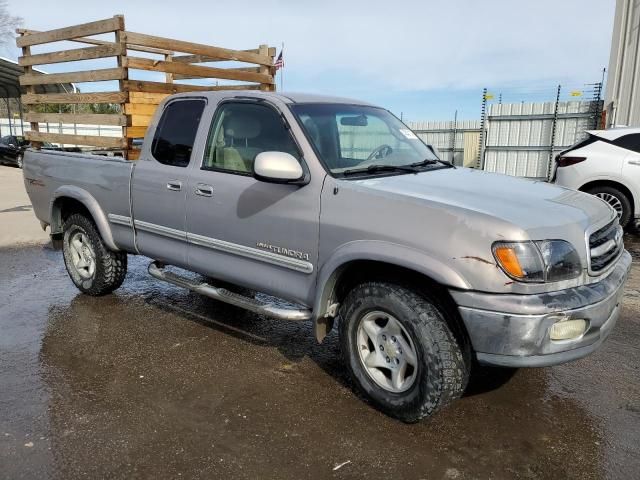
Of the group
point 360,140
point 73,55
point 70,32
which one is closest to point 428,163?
point 360,140

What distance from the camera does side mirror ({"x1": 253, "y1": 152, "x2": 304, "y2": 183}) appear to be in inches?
129

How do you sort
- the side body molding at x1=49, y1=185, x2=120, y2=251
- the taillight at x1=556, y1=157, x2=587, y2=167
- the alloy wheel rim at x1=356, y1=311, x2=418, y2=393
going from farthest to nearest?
the taillight at x1=556, y1=157, x2=587, y2=167 → the side body molding at x1=49, y1=185, x2=120, y2=251 → the alloy wheel rim at x1=356, y1=311, x2=418, y2=393

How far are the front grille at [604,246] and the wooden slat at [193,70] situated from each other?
446 cm

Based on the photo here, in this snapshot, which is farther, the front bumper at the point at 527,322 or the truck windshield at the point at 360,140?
the truck windshield at the point at 360,140

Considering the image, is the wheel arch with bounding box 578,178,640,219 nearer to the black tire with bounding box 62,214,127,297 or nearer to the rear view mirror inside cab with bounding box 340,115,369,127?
the rear view mirror inside cab with bounding box 340,115,369,127

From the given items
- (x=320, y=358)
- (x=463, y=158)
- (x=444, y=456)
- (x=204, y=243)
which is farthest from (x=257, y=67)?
(x=463, y=158)

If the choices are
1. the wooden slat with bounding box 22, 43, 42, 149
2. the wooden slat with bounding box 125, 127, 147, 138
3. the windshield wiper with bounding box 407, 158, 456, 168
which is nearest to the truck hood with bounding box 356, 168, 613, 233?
the windshield wiper with bounding box 407, 158, 456, 168

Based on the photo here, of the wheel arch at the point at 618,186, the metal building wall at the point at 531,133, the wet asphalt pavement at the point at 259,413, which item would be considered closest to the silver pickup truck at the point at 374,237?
the wet asphalt pavement at the point at 259,413

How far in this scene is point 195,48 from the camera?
6.09m

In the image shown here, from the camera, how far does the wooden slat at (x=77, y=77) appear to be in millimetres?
5332

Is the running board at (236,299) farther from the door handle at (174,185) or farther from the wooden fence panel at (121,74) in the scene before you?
the wooden fence panel at (121,74)

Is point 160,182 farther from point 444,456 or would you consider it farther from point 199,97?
point 444,456

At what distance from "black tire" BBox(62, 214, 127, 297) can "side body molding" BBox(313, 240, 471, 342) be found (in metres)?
2.72

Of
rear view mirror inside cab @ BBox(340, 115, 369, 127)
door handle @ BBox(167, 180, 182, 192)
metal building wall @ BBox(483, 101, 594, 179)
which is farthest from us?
metal building wall @ BBox(483, 101, 594, 179)
